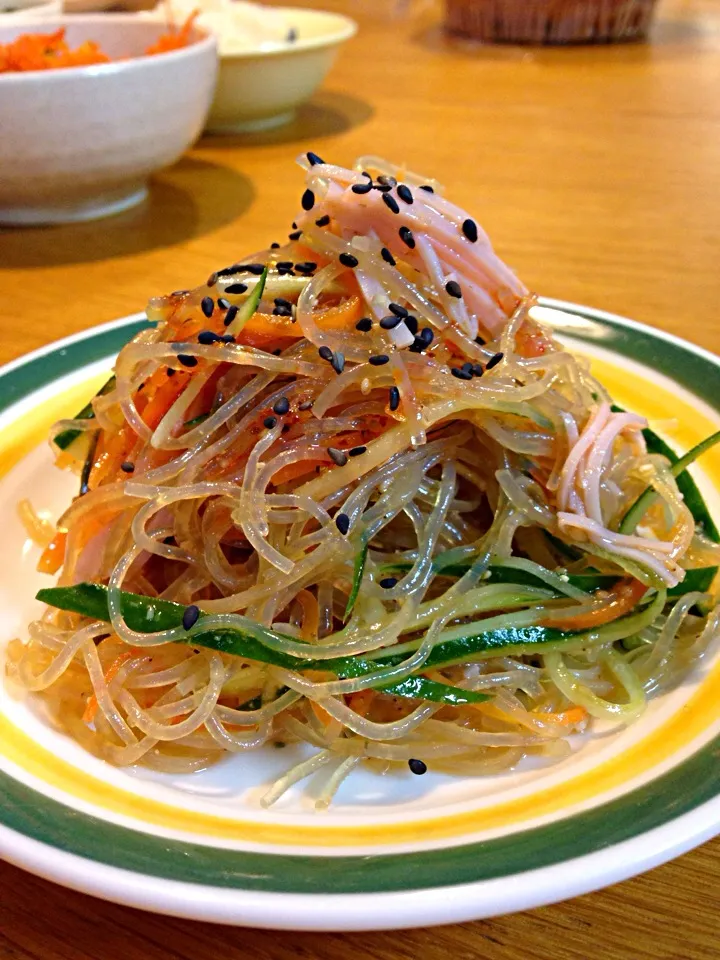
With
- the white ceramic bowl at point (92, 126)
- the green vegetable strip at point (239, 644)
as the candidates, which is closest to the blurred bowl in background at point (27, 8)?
the white ceramic bowl at point (92, 126)

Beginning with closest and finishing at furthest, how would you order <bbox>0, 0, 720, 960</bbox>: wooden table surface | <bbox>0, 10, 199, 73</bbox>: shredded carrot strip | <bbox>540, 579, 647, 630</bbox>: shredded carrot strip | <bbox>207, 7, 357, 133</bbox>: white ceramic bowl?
1. <bbox>0, 0, 720, 960</bbox>: wooden table surface
2. <bbox>540, 579, 647, 630</bbox>: shredded carrot strip
3. <bbox>0, 10, 199, 73</bbox>: shredded carrot strip
4. <bbox>207, 7, 357, 133</bbox>: white ceramic bowl

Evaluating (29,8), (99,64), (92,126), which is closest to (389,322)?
(92,126)

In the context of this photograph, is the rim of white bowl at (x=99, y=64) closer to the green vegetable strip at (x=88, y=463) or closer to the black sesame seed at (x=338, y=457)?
the green vegetable strip at (x=88, y=463)

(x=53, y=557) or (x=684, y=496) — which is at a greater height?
(x=684, y=496)

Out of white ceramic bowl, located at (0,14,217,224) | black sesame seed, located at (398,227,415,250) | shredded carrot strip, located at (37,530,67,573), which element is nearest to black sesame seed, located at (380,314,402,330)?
black sesame seed, located at (398,227,415,250)

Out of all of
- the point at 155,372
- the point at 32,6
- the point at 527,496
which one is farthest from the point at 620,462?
the point at 32,6

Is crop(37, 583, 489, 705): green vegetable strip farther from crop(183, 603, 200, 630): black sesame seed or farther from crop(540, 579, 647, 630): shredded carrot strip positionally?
crop(540, 579, 647, 630): shredded carrot strip

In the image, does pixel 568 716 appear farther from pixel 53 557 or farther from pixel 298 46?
pixel 298 46
